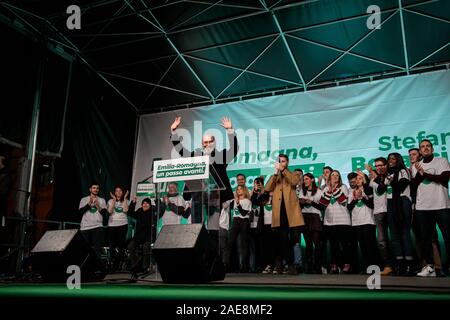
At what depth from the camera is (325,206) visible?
6.21 meters

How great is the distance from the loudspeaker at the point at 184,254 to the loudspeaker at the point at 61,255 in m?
1.03

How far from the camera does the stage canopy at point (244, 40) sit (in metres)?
6.68

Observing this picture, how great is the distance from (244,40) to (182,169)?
4497mm

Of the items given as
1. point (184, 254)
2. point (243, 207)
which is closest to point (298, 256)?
point (243, 207)

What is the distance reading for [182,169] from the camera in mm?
3652

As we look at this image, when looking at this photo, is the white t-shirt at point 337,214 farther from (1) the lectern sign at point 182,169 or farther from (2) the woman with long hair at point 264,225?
(1) the lectern sign at point 182,169

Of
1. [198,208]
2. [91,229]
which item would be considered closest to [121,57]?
[91,229]

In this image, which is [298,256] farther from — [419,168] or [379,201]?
[419,168]

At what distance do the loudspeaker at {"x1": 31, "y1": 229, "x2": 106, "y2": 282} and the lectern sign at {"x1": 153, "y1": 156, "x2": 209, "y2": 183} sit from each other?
38.5 inches

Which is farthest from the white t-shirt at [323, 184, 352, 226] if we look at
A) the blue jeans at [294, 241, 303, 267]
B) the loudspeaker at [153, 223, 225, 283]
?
the loudspeaker at [153, 223, 225, 283]

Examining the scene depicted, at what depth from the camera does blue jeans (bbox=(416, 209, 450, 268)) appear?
4723 mm

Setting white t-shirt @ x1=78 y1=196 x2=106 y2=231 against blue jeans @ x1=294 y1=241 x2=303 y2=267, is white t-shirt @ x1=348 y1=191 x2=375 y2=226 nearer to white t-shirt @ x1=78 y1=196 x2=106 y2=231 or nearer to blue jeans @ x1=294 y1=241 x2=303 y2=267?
blue jeans @ x1=294 y1=241 x2=303 y2=267

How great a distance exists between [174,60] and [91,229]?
11.9ft
